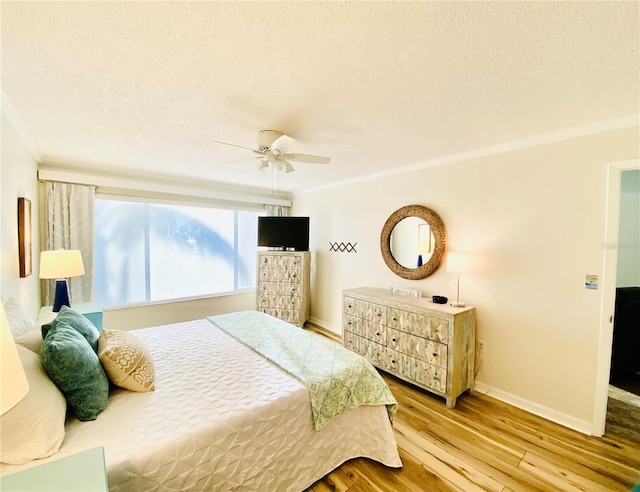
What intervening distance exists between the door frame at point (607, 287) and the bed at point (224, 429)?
5.35ft

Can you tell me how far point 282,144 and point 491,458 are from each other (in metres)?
2.69

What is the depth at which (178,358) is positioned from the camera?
1957 millimetres

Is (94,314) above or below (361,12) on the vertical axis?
below

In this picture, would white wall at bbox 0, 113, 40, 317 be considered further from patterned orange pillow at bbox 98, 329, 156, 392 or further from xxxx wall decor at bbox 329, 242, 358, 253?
xxxx wall decor at bbox 329, 242, 358, 253

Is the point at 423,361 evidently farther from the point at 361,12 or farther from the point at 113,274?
the point at 113,274

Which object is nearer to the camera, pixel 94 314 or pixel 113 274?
pixel 94 314

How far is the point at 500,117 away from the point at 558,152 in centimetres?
74

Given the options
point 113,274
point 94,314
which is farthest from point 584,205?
point 113,274

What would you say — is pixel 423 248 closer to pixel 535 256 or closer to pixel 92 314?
pixel 535 256

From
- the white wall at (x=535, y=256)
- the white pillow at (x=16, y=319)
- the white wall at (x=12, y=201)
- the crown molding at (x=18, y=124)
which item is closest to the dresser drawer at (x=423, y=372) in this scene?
the white wall at (x=535, y=256)

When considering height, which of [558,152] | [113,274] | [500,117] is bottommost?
[113,274]

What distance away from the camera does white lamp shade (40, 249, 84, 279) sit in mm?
2488

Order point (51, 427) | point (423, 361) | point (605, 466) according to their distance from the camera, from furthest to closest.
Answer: point (423, 361) < point (605, 466) < point (51, 427)

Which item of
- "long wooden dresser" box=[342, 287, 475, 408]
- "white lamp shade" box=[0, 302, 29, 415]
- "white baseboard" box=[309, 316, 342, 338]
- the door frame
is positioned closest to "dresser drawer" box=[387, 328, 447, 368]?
"long wooden dresser" box=[342, 287, 475, 408]
